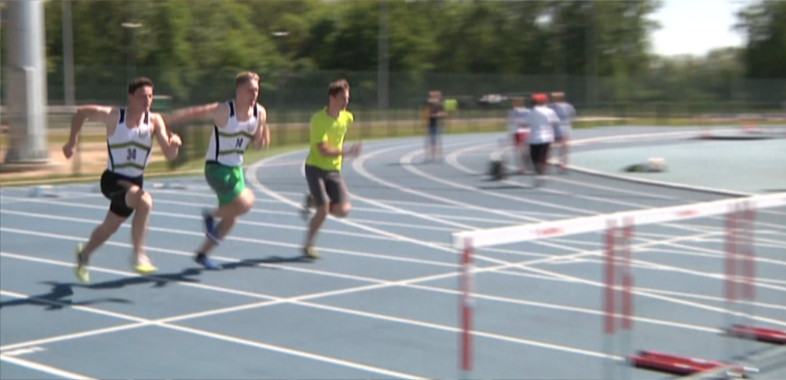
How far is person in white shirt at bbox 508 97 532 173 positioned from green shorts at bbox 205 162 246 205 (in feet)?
66.8

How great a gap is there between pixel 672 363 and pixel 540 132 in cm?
1706

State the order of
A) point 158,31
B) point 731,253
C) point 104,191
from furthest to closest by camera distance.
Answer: point 158,31 < point 731,253 < point 104,191

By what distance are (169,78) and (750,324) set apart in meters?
36.8

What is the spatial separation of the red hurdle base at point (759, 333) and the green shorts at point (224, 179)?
14.5 ft

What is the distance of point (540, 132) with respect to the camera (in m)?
25.4

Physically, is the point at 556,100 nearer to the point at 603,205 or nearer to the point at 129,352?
the point at 603,205

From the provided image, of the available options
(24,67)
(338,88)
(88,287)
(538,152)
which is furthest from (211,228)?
(538,152)

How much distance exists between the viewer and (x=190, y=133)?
10.7 m

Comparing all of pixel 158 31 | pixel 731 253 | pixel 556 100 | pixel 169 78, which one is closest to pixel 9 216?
pixel 556 100

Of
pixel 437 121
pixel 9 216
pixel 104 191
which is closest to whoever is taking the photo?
pixel 104 191

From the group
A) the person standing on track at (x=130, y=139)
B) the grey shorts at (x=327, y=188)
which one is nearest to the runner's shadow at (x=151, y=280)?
the grey shorts at (x=327, y=188)

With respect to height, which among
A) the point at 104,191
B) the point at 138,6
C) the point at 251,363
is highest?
the point at 138,6

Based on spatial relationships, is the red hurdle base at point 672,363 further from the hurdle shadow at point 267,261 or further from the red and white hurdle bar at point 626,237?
the hurdle shadow at point 267,261

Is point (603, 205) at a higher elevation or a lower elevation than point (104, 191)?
lower
